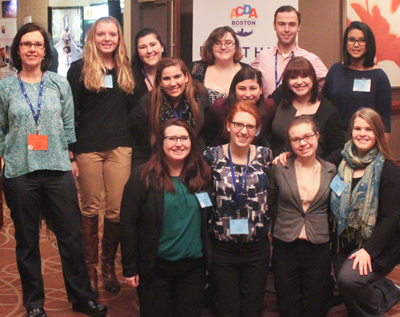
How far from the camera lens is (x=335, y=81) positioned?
3441mm

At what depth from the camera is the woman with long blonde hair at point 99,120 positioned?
117 inches

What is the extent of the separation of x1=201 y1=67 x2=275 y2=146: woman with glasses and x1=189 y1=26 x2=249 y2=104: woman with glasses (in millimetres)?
266

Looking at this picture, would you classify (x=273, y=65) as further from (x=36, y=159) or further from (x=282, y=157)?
(x=36, y=159)

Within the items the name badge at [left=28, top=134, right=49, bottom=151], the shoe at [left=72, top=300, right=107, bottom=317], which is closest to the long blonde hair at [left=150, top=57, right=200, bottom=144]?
the name badge at [left=28, top=134, right=49, bottom=151]

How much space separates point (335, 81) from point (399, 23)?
8.52ft

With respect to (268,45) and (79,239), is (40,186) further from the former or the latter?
(268,45)

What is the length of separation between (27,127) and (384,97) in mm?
2360

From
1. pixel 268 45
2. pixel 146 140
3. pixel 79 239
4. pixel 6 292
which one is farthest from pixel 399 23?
pixel 6 292

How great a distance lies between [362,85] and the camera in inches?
133

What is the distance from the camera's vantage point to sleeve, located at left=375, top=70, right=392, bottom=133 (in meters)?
3.39

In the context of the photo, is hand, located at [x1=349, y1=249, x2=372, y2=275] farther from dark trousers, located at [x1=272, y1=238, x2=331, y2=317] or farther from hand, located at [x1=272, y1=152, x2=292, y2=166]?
hand, located at [x1=272, y1=152, x2=292, y2=166]

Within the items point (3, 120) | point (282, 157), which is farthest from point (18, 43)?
point (282, 157)

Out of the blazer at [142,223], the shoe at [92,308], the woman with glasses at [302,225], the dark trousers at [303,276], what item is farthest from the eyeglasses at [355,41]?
the shoe at [92,308]

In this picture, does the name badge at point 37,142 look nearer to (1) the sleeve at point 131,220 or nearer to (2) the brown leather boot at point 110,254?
(1) the sleeve at point 131,220
